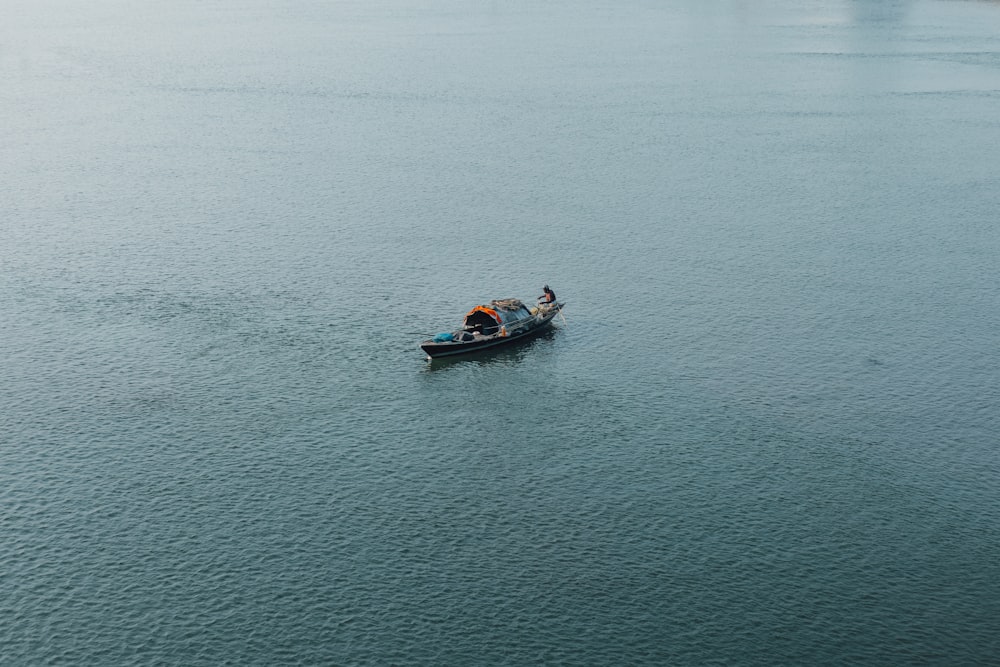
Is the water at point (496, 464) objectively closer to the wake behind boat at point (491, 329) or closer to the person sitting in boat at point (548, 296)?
the wake behind boat at point (491, 329)

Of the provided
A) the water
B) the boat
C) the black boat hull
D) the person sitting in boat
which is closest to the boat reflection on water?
the black boat hull

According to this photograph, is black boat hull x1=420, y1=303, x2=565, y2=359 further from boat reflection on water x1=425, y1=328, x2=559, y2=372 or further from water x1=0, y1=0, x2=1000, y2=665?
water x1=0, y1=0, x2=1000, y2=665

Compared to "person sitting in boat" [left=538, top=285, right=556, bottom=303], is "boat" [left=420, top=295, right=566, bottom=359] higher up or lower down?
lower down

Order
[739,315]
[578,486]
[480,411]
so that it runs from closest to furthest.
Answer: [578,486], [480,411], [739,315]

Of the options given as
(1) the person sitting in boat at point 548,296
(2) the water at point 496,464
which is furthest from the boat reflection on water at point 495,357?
(1) the person sitting in boat at point 548,296

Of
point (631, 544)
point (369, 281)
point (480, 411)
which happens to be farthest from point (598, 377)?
point (369, 281)

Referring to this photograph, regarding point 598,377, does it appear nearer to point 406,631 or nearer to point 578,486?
point 578,486

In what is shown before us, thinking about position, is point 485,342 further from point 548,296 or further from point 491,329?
point 548,296
